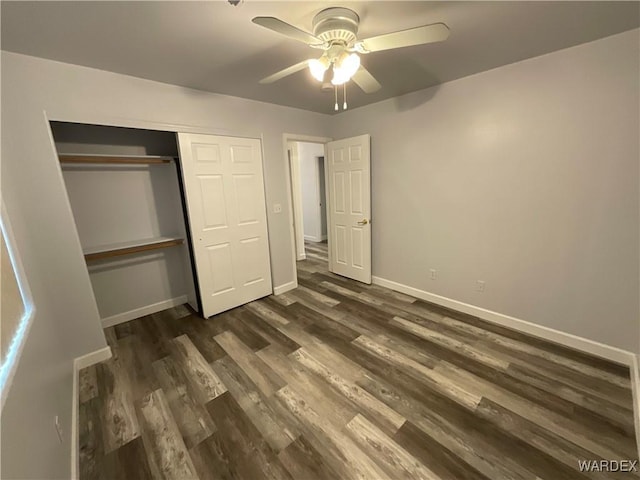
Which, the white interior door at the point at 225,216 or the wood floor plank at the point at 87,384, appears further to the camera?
the white interior door at the point at 225,216

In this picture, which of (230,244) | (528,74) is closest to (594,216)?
(528,74)

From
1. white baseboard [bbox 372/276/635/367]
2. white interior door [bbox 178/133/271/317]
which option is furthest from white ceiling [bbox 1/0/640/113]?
white baseboard [bbox 372/276/635/367]

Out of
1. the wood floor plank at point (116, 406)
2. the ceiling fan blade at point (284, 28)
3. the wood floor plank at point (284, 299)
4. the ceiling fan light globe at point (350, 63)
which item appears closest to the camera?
→ the ceiling fan blade at point (284, 28)

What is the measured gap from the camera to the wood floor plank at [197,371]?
1.94m

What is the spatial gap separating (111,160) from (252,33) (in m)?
1.89

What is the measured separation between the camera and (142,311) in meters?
3.06

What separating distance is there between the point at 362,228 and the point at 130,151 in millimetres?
2930

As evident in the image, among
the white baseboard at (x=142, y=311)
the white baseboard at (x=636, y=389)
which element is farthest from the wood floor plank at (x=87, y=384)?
the white baseboard at (x=636, y=389)

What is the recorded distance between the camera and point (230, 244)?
3105mm

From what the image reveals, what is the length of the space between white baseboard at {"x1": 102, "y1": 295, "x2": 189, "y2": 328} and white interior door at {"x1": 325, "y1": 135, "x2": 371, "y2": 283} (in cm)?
230

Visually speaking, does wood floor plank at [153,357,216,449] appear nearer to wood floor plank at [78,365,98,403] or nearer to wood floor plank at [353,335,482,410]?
wood floor plank at [78,365,98,403]

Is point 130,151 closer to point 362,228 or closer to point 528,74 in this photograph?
point 362,228

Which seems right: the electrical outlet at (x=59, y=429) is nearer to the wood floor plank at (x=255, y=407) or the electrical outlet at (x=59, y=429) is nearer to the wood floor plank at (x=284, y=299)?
the wood floor plank at (x=255, y=407)

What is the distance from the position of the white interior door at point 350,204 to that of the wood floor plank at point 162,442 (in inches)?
108
